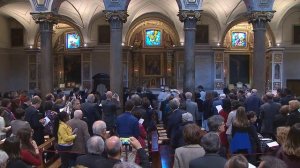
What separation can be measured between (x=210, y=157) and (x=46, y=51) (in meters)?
14.7

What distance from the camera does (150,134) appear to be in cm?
1089

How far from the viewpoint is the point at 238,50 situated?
28.1 metres

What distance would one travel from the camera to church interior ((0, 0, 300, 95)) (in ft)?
85.6

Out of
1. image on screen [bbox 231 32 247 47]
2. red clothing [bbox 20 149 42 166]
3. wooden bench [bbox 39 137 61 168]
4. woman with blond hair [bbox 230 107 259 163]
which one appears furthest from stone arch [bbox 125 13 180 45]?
red clothing [bbox 20 149 42 166]

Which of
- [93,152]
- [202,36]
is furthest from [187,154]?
[202,36]

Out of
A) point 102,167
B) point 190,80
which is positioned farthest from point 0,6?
point 102,167

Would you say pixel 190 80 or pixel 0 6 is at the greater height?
pixel 0 6

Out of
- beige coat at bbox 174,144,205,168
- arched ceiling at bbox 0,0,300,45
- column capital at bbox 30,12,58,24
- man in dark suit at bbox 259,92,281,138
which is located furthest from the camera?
arched ceiling at bbox 0,0,300,45

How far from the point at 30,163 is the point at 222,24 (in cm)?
2213

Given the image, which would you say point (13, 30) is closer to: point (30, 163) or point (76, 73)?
point (76, 73)

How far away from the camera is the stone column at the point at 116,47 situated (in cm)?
1764

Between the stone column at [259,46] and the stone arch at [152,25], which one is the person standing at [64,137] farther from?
the stone arch at [152,25]

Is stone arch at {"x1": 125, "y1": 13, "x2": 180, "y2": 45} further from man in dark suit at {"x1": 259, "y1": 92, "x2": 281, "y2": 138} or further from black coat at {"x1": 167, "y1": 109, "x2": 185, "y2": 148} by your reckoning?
black coat at {"x1": 167, "y1": 109, "x2": 185, "y2": 148}

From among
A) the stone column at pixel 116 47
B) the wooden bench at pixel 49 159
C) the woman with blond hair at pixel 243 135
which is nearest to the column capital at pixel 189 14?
the stone column at pixel 116 47
